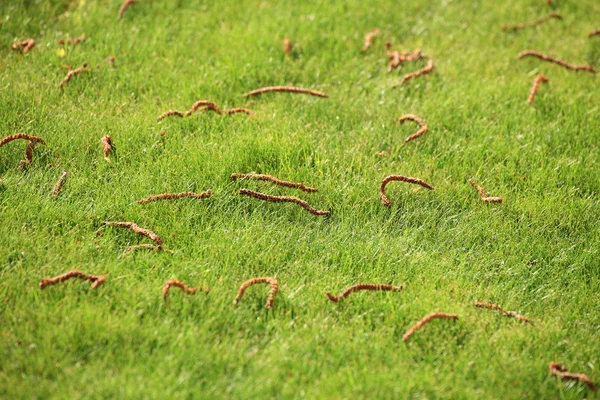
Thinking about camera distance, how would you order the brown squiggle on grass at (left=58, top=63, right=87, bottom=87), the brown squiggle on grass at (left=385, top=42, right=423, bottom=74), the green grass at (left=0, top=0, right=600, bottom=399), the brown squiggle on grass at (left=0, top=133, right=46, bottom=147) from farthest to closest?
the brown squiggle on grass at (left=385, top=42, right=423, bottom=74)
the brown squiggle on grass at (left=58, top=63, right=87, bottom=87)
the brown squiggle on grass at (left=0, top=133, right=46, bottom=147)
the green grass at (left=0, top=0, right=600, bottom=399)

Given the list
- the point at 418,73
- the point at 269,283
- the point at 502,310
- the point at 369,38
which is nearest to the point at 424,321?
the point at 502,310

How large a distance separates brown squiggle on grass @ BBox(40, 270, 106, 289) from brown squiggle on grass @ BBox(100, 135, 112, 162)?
1.05 metres

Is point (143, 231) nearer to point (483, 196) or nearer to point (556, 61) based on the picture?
point (483, 196)

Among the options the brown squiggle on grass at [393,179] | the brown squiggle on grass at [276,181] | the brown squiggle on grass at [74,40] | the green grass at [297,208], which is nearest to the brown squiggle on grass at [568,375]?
the green grass at [297,208]

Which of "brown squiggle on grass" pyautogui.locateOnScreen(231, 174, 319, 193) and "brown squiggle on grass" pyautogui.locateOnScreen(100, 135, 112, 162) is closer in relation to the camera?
"brown squiggle on grass" pyautogui.locateOnScreen(231, 174, 319, 193)

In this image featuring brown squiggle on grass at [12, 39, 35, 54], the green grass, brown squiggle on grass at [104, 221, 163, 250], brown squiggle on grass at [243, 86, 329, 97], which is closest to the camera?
the green grass

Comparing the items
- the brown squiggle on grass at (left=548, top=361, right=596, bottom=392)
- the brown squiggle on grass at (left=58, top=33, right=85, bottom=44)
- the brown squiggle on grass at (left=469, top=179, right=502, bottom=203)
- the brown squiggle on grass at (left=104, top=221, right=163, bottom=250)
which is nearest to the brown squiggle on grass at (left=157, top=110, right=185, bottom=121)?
the brown squiggle on grass at (left=104, top=221, right=163, bottom=250)

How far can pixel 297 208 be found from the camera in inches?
171

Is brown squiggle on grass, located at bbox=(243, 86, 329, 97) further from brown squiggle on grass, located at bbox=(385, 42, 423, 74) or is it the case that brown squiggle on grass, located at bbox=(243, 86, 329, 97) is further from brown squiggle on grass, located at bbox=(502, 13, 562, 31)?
brown squiggle on grass, located at bbox=(502, 13, 562, 31)

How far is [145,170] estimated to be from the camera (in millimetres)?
4457

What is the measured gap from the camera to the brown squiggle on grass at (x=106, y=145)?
4500 millimetres

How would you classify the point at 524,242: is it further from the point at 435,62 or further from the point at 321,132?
the point at 435,62

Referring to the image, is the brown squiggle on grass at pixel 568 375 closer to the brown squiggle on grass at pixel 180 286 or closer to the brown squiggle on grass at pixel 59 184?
the brown squiggle on grass at pixel 180 286

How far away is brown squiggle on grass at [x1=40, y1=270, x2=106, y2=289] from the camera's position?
141 inches
